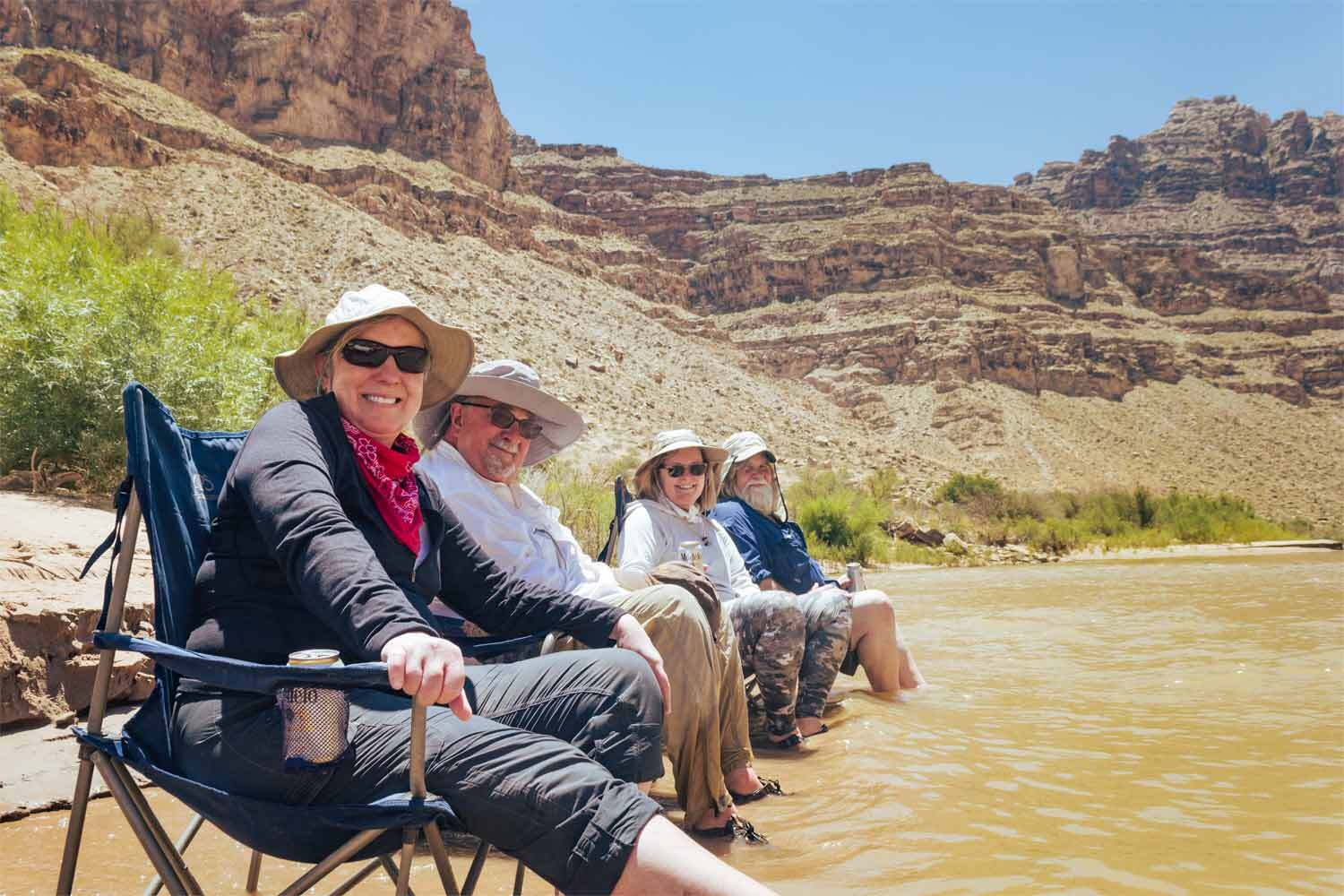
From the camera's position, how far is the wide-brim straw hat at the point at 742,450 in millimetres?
4789

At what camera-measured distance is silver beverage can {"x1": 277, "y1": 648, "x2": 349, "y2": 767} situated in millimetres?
1516

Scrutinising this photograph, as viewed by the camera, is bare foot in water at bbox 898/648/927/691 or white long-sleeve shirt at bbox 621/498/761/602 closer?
white long-sleeve shirt at bbox 621/498/761/602

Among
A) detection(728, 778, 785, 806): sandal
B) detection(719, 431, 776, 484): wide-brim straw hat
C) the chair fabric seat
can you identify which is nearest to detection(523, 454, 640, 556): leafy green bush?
detection(719, 431, 776, 484): wide-brim straw hat

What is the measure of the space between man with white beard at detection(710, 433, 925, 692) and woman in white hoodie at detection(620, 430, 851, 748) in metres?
0.26

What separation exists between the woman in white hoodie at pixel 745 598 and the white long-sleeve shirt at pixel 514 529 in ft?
1.77

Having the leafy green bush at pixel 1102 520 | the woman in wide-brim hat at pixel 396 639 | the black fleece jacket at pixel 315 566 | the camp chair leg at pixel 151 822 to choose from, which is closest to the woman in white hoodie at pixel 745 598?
the black fleece jacket at pixel 315 566

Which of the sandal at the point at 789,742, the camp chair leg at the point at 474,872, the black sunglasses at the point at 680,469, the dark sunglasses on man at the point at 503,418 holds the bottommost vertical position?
the sandal at the point at 789,742

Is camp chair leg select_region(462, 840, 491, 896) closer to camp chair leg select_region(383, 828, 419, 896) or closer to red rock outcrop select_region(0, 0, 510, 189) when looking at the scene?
camp chair leg select_region(383, 828, 419, 896)

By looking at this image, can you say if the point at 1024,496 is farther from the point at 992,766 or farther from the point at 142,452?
the point at 142,452

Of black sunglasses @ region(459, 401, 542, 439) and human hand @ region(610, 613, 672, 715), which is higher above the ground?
black sunglasses @ region(459, 401, 542, 439)

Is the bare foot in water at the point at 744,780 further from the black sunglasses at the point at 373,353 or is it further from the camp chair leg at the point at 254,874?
the black sunglasses at the point at 373,353

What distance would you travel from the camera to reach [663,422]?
1428 inches

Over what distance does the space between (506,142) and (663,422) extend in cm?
4342

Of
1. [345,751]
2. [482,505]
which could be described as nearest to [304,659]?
[345,751]
